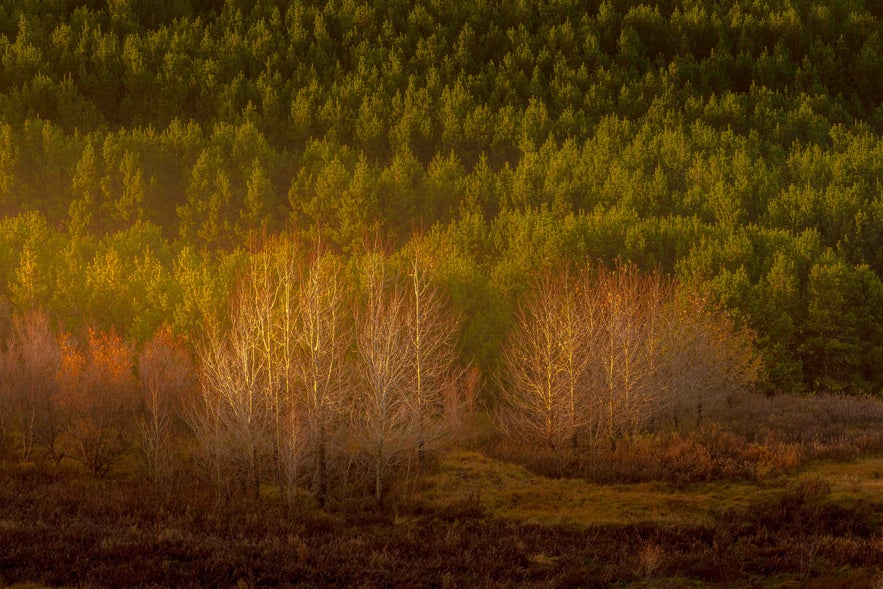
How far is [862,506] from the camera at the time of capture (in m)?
23.9

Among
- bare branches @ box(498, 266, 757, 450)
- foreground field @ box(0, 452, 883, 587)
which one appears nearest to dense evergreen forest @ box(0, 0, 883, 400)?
bare branches @ box(498, 266, 757, 450)

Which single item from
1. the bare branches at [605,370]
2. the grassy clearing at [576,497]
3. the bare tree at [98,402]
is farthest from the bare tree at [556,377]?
the bare tree at [98,402]

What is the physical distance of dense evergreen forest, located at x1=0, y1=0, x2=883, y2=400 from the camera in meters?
51.5

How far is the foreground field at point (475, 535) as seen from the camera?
656 inches

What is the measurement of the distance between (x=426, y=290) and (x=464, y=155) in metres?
47.1

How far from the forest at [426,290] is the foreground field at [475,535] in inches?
6.2

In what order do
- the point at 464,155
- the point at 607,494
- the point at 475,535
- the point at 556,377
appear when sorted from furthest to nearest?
the point at 464,155, the point at 556,377, the point at 607,494, the point at 475,535

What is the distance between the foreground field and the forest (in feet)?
0.52

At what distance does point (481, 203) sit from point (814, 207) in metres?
25.0

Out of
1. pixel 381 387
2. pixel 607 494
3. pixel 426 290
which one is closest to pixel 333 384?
pixel 381 387

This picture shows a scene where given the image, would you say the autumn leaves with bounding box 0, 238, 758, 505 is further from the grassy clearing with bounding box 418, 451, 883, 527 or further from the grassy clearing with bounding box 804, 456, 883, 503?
the grassy clearing with bounding box 804, 456, 883, 503

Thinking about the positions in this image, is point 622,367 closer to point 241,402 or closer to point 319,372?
point 319,372

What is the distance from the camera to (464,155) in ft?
290

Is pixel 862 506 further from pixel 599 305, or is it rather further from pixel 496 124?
pixel 496 124
